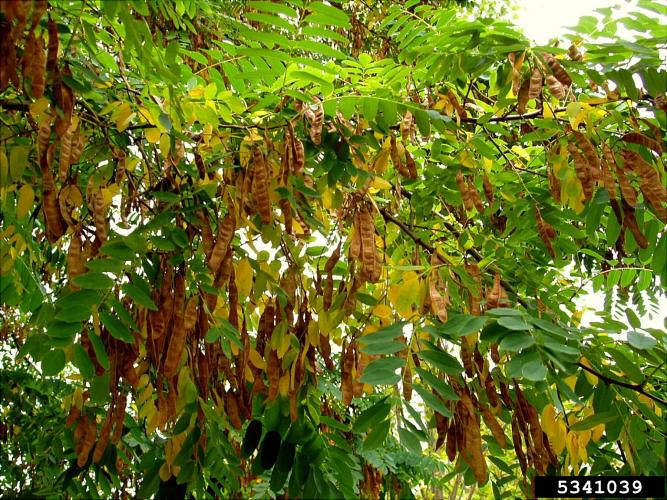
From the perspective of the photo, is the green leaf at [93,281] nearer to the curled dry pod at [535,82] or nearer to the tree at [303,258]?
the tree at [303,258]

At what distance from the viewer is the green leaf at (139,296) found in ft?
4.38

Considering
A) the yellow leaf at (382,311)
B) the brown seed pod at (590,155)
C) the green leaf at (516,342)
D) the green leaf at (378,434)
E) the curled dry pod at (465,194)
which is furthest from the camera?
the curled dry pod at (465,194)

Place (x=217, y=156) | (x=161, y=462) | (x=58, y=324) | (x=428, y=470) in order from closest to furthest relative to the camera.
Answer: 1. (x=58, y=324)
2. (x=217, y=156)
3. (x=161, y=462)
4. (x=428, y=470)

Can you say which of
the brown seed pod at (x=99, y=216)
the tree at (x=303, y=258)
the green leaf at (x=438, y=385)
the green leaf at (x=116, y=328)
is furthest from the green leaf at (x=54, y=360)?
the green leaf at (x=438, y=385)

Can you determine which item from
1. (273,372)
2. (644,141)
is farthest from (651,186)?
(273,372)

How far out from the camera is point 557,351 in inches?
50.3

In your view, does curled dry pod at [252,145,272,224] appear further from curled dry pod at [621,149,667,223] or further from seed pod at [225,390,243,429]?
curled dry pod at [621,149,667,223]

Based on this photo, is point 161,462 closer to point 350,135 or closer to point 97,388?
point 97,388

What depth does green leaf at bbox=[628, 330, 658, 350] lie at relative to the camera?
129 cm

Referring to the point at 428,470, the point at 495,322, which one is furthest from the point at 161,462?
the point at 428,470

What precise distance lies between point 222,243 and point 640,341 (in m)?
0.91

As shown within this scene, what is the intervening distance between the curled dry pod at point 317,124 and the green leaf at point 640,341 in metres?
0.81

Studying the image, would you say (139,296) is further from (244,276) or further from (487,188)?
(487,188)

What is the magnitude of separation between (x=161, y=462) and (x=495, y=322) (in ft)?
Answer: 3.03
